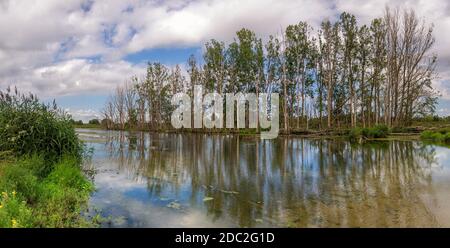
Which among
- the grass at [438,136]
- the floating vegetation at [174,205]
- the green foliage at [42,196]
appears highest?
the grass at [438,136]

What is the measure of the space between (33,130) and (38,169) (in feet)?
5.46

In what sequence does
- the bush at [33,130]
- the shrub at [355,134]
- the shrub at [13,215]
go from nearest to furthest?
the shrub at [13,215]
the bush at [33,130]
the shrub at [355,134]

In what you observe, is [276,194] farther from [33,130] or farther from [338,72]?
[338,72]

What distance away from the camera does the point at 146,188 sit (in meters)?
8.34

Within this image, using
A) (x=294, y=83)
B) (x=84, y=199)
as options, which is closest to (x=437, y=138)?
(x=294, y=83)

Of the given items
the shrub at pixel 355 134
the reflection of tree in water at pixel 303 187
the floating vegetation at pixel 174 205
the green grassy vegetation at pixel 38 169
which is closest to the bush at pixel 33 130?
the green grassy vegetation at pixel 38 169

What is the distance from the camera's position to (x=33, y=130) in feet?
30.0

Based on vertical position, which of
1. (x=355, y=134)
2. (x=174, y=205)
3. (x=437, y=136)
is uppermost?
(x=355, y=134)

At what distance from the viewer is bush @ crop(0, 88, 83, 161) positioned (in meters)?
8.73

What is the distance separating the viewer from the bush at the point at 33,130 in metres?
8.73

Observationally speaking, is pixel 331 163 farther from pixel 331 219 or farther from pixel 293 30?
pixel 293 30

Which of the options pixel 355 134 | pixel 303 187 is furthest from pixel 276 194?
pixel 355 134

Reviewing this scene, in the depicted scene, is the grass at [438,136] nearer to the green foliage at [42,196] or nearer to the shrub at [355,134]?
the shrub at [355,134]

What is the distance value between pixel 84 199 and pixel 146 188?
170cm
